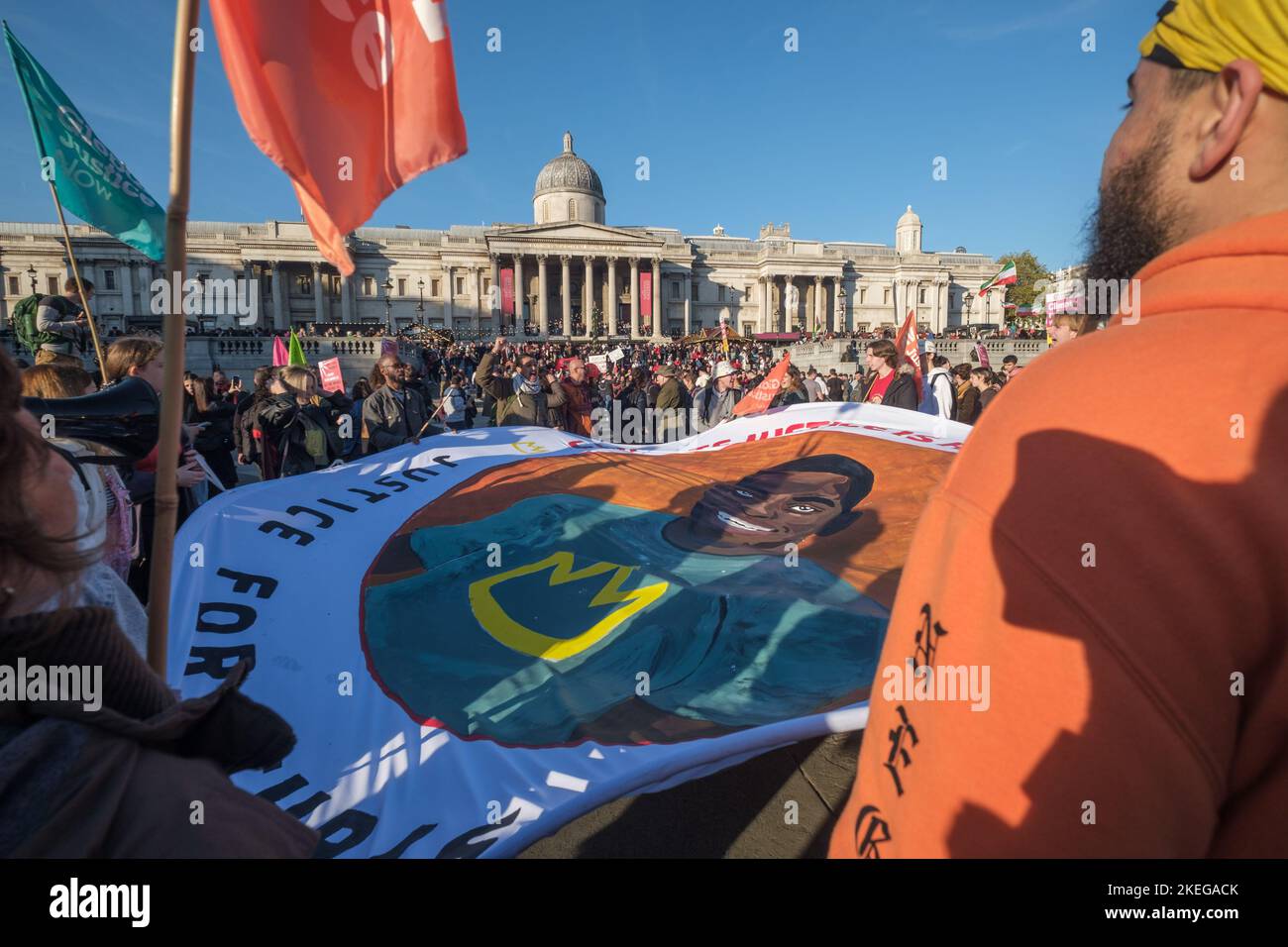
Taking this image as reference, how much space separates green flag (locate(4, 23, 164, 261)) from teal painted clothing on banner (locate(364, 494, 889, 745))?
8.71 ft

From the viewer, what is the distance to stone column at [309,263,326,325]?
55.2m

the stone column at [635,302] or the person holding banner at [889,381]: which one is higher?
the stone column at [635,302]

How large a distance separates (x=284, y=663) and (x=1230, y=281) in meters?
3.05

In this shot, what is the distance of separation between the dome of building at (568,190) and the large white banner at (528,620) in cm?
6255

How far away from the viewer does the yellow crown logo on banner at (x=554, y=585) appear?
9.82 feet

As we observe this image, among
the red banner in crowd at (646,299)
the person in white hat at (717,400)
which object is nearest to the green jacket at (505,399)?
the person in white hat at (717,400)

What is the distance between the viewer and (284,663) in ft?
8.68

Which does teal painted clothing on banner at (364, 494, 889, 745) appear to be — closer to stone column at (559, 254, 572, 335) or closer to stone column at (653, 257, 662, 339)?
stone column at (559, 254, 572, 335)

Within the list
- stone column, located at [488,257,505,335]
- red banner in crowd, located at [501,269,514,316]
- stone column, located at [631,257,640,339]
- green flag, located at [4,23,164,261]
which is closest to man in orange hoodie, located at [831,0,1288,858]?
green flag, located at [4,23,164,261]

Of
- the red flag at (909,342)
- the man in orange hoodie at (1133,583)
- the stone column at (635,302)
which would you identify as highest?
the stone column at (635,302)

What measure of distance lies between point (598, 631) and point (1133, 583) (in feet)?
8.85

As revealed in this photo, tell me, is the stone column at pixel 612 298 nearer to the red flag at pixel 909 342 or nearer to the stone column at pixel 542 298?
the stone column at pixel 542 298
